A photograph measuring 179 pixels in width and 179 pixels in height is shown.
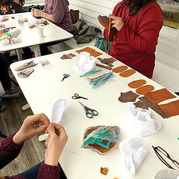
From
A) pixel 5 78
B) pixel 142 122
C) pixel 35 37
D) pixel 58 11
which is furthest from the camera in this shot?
pixel 58 11

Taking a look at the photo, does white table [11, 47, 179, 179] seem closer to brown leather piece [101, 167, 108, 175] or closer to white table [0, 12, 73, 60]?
brown leather piece [101, 167, 108, 175]

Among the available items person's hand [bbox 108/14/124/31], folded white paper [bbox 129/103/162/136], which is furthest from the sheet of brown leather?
person's hand [bbox 108/14/124/31]

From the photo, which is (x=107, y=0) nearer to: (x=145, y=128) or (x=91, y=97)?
(x=91, y=97)

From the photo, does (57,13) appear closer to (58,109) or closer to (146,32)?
(146,32)

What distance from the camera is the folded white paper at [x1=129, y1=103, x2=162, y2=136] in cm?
80

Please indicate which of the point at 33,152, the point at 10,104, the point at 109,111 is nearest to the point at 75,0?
the point at 10,104

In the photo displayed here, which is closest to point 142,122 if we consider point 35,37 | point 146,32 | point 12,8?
point 146,32

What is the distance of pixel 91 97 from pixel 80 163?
1.36 ft

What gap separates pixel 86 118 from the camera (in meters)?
0.91

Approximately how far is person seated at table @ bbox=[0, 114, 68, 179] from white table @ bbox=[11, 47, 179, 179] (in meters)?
0.05

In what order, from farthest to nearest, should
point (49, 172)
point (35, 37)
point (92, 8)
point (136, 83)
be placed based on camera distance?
point (92, 8) → point (35, 37) → point (136, 83) → point (49, 172)

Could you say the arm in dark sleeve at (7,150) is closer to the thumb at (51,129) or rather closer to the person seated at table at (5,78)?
the thumb at (51,129)

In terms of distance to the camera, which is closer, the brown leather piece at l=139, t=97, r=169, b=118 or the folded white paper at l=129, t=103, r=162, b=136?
the folded white paper at l=129, t=103, r=162, b=136

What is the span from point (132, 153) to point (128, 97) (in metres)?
0.38
